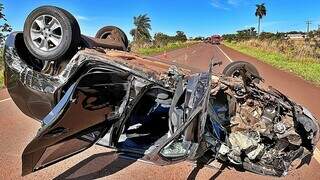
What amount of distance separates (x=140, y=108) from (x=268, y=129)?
5.29 ft

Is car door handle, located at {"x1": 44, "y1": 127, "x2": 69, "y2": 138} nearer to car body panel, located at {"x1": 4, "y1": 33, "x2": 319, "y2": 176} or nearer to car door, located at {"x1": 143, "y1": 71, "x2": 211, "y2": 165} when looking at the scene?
car body panel, located at {"x1": 4, "y1": 33, "x2": 319, "y2": 176}

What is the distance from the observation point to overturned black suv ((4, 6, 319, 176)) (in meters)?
4.90

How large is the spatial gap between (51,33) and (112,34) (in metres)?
2.09

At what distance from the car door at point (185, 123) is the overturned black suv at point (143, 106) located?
1cm

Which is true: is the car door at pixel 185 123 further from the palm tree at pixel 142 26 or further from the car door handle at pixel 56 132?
the palm tree at pixel 142 26

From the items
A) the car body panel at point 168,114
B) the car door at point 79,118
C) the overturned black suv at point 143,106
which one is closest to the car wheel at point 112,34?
the overturned black suv at point 143,106

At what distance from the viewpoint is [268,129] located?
19.1ft

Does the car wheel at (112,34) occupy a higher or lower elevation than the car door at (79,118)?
higher

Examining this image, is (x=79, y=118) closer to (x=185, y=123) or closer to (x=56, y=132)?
(x=56, y=132)

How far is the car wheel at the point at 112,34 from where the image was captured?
25.8 feet

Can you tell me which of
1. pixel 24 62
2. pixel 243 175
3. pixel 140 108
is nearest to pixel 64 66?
pixel 24 62

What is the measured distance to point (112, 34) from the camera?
7.89m

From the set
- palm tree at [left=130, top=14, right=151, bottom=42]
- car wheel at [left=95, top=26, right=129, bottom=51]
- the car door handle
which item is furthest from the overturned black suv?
palm tree at [left=130, top=14, right=151, bottom=42]

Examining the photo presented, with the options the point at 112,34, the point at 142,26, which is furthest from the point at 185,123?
the point at 142,26
